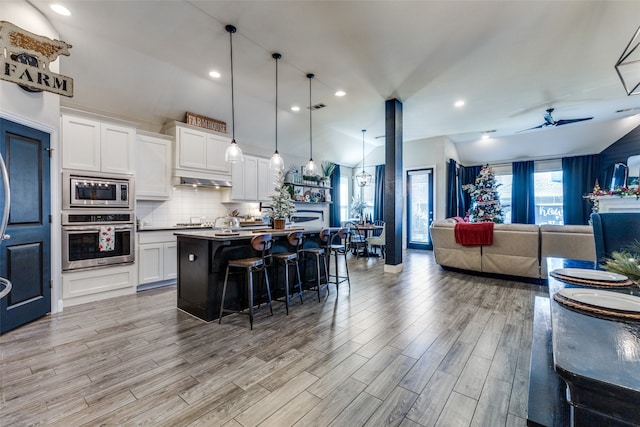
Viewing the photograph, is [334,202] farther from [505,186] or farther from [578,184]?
[578,184]

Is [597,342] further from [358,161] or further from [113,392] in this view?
[358,161]

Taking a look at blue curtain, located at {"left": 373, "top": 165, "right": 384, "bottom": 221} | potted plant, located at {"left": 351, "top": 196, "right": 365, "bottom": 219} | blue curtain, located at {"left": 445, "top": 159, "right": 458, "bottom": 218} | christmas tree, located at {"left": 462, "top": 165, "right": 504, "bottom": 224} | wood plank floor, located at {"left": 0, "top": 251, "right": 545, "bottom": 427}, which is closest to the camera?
wood plank floor, located at {"left": 0, "top": 251, "right": 545, "bottom": 427}

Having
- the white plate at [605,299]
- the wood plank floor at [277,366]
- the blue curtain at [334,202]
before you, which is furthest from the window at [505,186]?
the white plate at [605,299]

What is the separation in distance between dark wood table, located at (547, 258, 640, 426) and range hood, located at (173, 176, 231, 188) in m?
5.01

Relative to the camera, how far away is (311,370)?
6.66 feet

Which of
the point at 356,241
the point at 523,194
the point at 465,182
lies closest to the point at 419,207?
the point at 465,182

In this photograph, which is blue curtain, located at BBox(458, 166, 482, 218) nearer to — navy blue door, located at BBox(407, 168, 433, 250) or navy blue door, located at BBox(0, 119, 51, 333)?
navy blue door, located at BBox(407, 168, 433, 250)

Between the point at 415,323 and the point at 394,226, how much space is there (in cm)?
248

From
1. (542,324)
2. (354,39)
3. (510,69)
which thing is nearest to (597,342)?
(542,324)

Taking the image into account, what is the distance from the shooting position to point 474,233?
466 cm

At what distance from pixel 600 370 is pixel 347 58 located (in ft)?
13.0

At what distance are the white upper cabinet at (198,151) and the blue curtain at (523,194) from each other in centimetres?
844

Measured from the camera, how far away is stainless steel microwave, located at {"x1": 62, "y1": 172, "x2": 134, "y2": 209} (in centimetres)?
343

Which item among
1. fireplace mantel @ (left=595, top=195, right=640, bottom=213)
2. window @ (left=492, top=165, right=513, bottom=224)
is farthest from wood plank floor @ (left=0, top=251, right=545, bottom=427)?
window @ (left=492, top=165, right=513, bottom=224)
